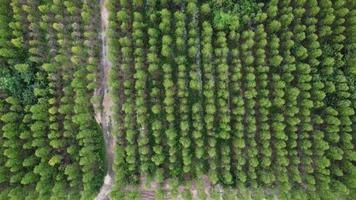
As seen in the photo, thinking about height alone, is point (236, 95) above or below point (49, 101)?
above

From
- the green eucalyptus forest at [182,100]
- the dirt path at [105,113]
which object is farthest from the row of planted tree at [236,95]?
the dirt path at [105,113]

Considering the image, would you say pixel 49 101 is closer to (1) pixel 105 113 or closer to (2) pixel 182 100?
(1) pixel 105 113

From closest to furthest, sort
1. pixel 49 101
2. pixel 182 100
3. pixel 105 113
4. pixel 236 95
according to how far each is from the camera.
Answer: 1. pixel 182 100
2. pixel 49 101
3. pixel 236 95
4. pixel 105 113

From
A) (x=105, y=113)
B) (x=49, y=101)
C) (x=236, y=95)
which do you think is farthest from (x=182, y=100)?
(x=49, y=101)

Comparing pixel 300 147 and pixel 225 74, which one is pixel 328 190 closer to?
pixel 300 147

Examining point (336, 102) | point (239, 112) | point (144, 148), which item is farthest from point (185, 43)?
point (336, 102)

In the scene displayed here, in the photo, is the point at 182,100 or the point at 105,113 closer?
the point at 182,100

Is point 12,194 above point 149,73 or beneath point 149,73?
beneath

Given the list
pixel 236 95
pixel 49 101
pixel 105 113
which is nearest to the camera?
pixel 49 101
